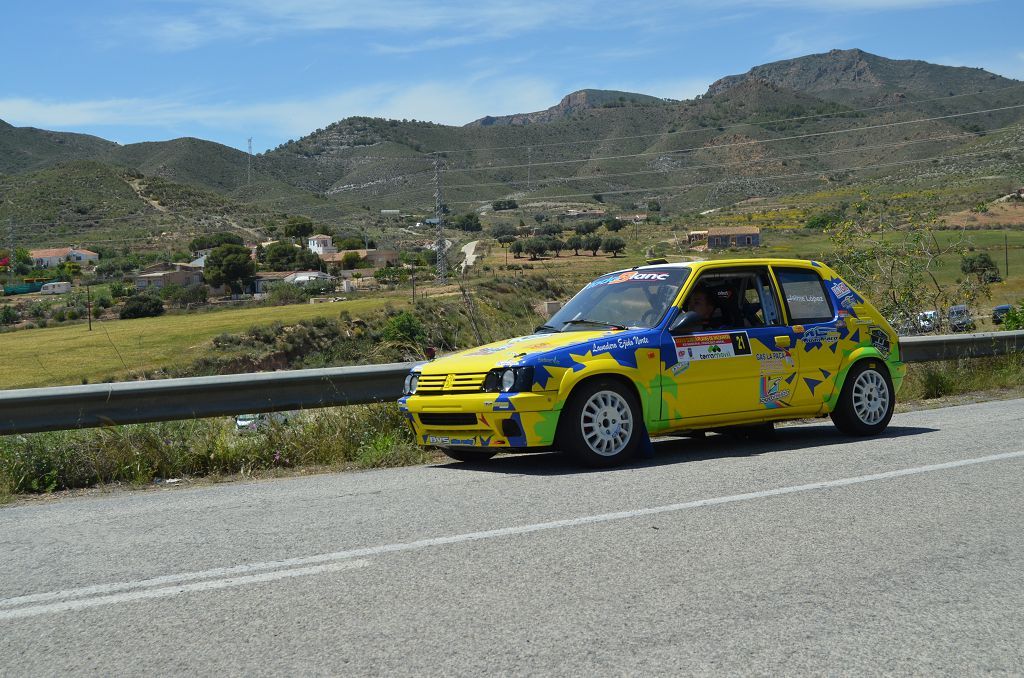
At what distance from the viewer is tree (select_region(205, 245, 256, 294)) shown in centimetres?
6588

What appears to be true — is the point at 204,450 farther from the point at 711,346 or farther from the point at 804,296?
the point at 804,296

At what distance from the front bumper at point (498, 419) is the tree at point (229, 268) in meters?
60.3

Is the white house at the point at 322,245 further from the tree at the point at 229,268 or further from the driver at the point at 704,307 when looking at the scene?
the driver at the point at 704,307

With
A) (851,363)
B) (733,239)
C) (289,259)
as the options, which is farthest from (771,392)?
(289,259)

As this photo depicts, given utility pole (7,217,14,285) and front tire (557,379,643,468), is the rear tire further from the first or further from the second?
utility pole (7,217,14,285)

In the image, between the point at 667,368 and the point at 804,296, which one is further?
the point at 804,296

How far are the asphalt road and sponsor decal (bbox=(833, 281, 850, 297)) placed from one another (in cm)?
231

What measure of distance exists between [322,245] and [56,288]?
71.5 ft

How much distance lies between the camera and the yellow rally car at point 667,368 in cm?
783

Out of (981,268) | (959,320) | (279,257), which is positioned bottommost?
(959,320)

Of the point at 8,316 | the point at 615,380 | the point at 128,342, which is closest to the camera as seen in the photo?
the point at 615,380

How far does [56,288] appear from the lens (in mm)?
65000

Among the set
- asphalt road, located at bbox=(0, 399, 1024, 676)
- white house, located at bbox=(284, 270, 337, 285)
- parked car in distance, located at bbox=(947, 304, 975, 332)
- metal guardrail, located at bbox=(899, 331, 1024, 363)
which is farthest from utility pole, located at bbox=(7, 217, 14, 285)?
asphalt road, located at bbox=(0, 399, 1024, 676)

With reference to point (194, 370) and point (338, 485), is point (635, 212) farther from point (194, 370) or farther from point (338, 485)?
point (338, 485)
